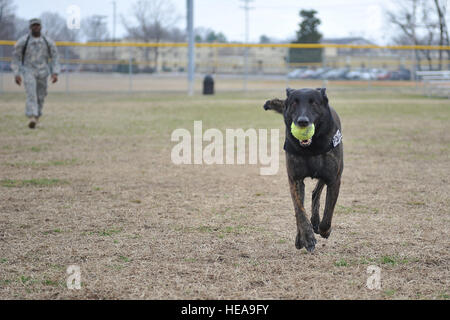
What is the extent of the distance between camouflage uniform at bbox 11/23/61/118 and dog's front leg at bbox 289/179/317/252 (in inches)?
352

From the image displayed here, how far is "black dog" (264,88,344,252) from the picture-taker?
3.99 metres

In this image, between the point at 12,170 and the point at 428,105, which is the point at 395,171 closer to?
the point at 12,170

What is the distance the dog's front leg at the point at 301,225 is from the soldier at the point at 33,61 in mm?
8915

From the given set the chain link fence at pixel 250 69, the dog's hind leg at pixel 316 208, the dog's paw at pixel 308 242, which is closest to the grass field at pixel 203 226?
the dog's paw at pixel 308 242

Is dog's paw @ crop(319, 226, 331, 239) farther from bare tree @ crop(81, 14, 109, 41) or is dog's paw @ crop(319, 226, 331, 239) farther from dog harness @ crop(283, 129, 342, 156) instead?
bare tree @ crop(81, 14, 109, 41)

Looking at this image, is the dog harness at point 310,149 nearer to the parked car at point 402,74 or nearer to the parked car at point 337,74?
the parked car at point 337,74

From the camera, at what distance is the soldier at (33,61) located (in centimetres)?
1162

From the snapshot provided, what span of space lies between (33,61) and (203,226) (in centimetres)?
816

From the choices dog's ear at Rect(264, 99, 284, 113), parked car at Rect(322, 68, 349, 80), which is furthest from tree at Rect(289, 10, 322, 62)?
dog's ear at Rect(264, 99, 284, 113)

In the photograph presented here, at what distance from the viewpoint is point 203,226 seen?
5055mm

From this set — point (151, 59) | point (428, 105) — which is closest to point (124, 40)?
point (151, 59)

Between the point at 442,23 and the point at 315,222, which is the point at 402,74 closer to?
the point at 442,23

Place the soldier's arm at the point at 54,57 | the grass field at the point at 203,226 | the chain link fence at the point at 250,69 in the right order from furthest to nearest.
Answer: the chain link fence at the point at 250,69
the soldier's arm at the point at 54,57
the grass field at the point at 203,226
